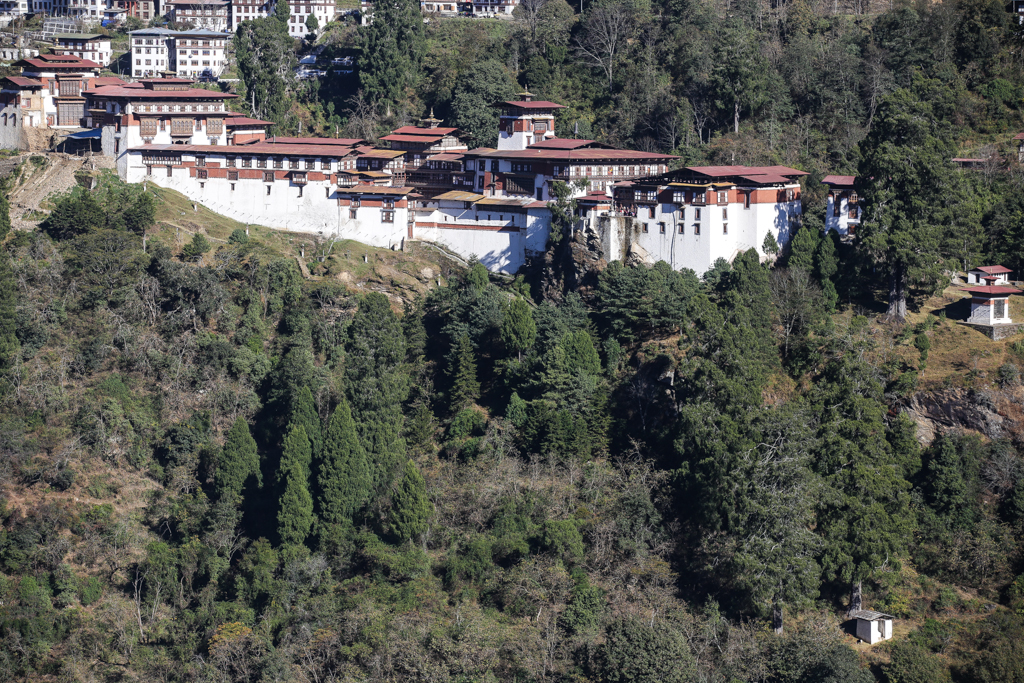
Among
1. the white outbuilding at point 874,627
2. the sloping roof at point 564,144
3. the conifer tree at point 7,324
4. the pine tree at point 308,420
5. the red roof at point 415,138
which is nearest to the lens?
the white outbuilding at point 874,627

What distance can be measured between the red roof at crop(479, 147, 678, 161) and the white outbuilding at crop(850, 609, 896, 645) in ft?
108

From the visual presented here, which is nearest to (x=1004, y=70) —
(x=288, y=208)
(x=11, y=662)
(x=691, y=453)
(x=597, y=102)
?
(x=597, y=102)

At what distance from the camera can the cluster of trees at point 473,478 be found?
193 ft

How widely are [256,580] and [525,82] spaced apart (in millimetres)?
46955

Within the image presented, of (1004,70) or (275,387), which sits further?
(1004,70)

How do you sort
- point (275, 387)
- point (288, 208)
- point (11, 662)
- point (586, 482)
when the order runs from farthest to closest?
point (288, 208)
point (275, 387)
point (586, 482)
point (11, 662)

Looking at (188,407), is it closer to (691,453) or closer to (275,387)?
(275,387)

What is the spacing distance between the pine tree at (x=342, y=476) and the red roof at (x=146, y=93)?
30950 mm

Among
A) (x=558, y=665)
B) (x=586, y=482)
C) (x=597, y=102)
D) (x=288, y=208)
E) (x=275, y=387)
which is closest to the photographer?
(x=558, y=665)

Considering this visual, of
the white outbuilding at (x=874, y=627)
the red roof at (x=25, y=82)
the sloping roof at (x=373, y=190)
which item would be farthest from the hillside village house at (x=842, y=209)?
the red roof at (x=25, y=82)

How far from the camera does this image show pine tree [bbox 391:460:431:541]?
65125mm

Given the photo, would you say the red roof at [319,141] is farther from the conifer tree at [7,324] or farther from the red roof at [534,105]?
the conifer tree at [7,324]

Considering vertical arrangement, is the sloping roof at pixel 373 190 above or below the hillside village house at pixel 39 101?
below

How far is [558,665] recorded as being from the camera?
57.4 meters
